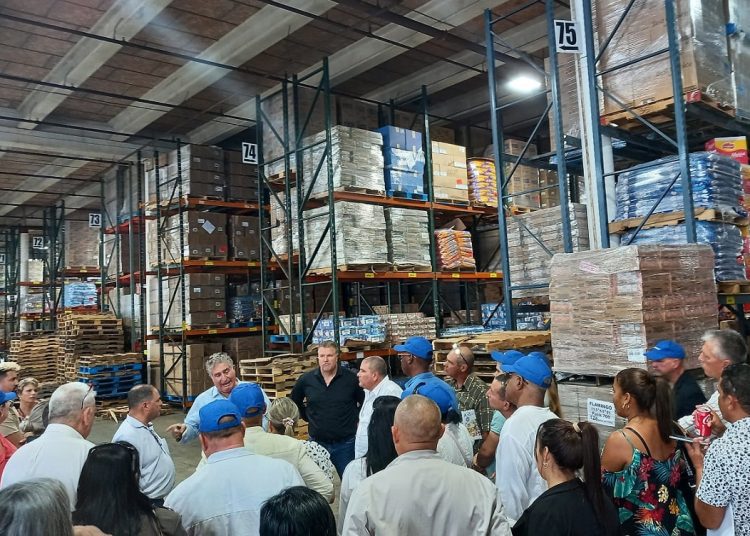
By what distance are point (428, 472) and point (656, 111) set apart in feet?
19.6

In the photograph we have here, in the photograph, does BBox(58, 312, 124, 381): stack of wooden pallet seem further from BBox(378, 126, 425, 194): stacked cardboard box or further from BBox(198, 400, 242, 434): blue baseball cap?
BBox(198, 400, 242, 434): blue baseball cap

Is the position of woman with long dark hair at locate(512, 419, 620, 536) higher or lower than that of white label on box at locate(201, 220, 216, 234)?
lower

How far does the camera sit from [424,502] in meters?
2.20

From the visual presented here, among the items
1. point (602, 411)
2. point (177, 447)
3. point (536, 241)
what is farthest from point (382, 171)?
point (602, 411)

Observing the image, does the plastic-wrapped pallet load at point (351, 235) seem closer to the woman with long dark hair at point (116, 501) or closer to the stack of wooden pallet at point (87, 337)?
the woman with long dark hair at point (116, 501)

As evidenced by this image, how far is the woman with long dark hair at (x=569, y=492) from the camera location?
228 cm

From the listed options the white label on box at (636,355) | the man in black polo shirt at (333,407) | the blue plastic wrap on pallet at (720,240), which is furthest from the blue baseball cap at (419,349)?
the blue plastic wrap on pallet at (720,240)

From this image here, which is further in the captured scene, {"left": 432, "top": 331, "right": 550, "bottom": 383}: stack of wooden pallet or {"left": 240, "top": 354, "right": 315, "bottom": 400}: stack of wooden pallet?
{"left": 240, "top": 354, "right": 315, "bottom": 400}: stack of wooden pallet

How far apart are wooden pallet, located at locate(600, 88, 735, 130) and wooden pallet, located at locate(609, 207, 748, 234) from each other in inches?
45.9

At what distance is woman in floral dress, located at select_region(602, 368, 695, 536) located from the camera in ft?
9.27

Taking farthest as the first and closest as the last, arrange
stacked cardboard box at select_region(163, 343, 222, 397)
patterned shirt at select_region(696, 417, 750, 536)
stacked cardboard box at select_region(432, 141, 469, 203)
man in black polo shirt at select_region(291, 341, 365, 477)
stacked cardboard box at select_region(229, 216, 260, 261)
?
1. stacked cardboard box at select_region(229, 216, 260, 261)
2. stacked cardboard box at select_region(163, 343, 222, 397)
3. stacked cardboard box at select_region(432, 141, 469, 203)
4. man in black polo shirt at select_region(291, 341, 365, 477)
5. patterned shirt at select_region(696, 417, 750, 536)

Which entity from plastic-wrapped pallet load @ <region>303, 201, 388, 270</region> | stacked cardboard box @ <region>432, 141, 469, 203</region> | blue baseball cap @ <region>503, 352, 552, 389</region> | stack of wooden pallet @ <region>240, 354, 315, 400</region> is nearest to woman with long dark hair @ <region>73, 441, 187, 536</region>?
blue baseball cap @ <region>503, 352, 552, 389</region>

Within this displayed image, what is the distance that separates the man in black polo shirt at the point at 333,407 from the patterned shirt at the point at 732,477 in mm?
3480

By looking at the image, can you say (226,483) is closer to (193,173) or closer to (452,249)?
(452,249)
